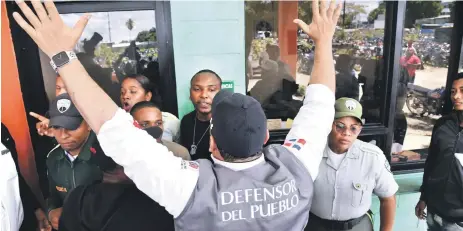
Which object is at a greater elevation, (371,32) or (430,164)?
(371,32)

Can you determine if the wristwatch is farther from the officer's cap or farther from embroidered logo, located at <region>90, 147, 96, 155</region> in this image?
the officer's cap

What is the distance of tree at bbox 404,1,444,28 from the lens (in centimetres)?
308

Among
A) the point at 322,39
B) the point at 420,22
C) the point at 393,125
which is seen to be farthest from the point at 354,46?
the point at 322,39

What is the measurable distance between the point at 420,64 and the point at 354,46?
62 cm

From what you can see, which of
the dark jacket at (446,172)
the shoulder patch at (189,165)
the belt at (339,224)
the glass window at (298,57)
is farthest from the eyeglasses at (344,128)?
the shoulder patch at (189,165)

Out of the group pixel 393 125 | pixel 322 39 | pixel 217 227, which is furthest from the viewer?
pixel 393 125

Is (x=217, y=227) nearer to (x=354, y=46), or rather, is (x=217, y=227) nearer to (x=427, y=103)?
(x=354, y=46)

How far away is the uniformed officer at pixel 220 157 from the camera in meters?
0.91

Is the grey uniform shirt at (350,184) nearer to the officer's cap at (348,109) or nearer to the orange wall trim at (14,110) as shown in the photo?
the officer's cap at (348,109)

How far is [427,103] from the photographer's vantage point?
3.42 m

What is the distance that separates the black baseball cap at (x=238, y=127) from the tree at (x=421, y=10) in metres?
2.58

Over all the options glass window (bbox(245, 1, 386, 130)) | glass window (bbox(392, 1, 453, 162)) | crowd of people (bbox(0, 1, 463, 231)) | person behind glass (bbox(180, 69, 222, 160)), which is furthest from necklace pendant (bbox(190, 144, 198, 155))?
glass window (bbox(392, 1, 453, 162))

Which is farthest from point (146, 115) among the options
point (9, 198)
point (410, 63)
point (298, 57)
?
point (410, 63)

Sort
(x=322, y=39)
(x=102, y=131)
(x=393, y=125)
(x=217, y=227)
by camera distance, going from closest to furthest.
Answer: (x=102, y=131), (x=217, y=227), (x=322, y=39), (x=393, y=125)
